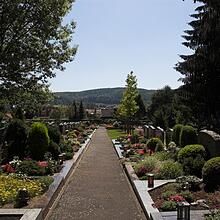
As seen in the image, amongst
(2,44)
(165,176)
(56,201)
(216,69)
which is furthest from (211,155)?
(216,69)

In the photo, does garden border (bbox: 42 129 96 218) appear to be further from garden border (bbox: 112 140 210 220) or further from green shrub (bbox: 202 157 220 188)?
green shrub (bbox: 202 157 220 188)

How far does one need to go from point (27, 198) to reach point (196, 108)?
24.9 metres

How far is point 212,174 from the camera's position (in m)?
12.2

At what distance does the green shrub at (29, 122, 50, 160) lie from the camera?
19906mm

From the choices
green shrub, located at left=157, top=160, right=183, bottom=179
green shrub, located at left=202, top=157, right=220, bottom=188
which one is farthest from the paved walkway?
green shrub, located at left=202, top=157, right=220, bottom=188

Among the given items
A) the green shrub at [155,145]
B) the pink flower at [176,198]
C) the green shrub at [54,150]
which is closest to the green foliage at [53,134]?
the green shrub at [54,150]

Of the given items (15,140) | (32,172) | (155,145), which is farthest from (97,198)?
(155,145)

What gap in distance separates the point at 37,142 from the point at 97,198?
25.1 ft

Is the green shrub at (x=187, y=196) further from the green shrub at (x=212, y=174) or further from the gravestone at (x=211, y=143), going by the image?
the gravestone at (x=211, y=143)

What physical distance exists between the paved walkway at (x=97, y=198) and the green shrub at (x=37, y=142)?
5.87 feet

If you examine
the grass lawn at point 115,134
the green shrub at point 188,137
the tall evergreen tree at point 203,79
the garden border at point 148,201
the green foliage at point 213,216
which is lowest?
the grass lawn at point 115,134

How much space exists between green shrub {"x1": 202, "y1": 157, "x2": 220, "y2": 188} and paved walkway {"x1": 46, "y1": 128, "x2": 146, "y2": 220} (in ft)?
6.81

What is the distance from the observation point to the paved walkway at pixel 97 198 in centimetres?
1086

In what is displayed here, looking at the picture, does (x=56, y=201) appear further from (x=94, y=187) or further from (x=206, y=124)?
(x=206, y=124)
